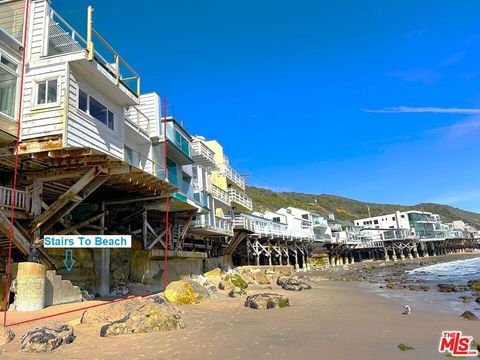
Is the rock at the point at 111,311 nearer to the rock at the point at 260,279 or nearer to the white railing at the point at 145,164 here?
the white railing at the point at 145,164

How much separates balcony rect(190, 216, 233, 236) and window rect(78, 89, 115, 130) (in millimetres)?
11004

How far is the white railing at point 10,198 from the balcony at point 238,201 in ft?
77.2

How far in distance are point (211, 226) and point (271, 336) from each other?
58.2 feet

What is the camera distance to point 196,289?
1546cm

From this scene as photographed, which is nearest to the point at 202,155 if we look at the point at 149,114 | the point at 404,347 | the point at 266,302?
the point at 149,114

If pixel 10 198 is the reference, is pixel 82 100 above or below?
above

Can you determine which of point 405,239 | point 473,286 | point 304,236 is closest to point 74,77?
point 473,286

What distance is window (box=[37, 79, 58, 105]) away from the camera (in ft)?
41.5

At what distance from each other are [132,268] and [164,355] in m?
13.1

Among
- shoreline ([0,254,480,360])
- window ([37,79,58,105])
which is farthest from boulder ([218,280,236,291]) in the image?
window ([37,79,58,105])

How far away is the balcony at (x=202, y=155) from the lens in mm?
27750

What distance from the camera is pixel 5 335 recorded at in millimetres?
7977

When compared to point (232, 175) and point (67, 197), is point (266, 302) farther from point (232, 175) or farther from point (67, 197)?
point (232, 175)

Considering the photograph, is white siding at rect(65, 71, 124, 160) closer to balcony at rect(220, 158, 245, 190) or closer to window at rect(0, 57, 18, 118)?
window at rect(0, 57, 18, 118)
